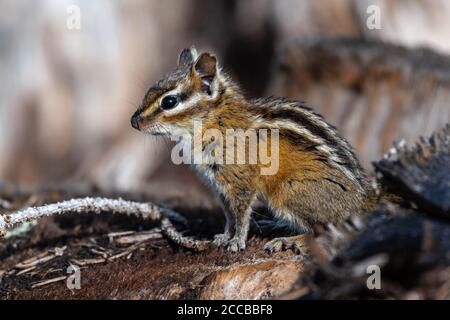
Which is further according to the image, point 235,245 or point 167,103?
point 167,103

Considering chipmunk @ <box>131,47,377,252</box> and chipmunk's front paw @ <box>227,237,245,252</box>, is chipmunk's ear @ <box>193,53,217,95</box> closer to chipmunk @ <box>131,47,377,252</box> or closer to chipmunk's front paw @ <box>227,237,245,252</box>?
chipmunk @ <box>131,47,377,252</box>

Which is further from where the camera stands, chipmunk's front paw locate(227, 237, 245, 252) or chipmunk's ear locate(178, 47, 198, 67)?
chipmunk's ear locate(178, 47, 198, 67)

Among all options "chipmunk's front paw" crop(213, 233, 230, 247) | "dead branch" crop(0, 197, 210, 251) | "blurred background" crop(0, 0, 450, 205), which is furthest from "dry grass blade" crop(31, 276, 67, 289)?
"blurred background" crop(0, 0, 450, 205)

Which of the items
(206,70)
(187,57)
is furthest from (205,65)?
(187,57)

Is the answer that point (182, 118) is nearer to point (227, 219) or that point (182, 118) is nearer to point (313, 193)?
point (227, 219)

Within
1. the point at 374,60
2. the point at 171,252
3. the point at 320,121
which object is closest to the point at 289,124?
the point at 320,121

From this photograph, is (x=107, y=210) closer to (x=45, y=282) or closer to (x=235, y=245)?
(x=45, y=282)

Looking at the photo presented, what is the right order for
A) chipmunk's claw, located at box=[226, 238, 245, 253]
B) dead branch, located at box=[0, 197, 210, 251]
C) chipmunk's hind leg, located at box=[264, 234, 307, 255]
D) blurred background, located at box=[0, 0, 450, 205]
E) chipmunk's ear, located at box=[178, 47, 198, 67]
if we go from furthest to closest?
1. blurred background, located at box=[0, 0, 450, 205]
2. chipmunk's ear, located at box=[178, 47, 198, 67]
3. chipmunk's claw, located at box=[226, 238, 245, 253]
4. chipmunk's hind leg, located at box=[264, 234, 307, 255]
5. dead branch, located at box=[0, 197, 210, 251]
